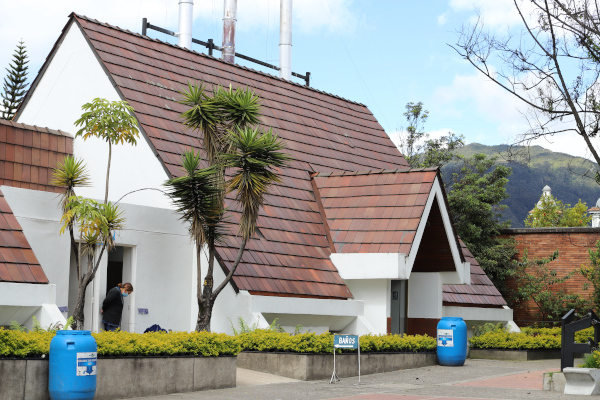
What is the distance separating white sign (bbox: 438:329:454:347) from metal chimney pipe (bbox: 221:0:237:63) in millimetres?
13909

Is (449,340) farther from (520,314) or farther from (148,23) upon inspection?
(148,23)

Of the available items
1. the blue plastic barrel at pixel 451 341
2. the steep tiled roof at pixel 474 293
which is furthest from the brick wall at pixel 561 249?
Result: the blue plastic barrel at pixel 451 341

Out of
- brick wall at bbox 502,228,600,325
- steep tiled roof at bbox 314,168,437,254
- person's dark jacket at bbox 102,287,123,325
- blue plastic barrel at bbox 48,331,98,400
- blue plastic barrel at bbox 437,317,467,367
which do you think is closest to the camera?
blue plastic barrel at bbox 48,331,98,400

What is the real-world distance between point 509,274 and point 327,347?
52.9 ft

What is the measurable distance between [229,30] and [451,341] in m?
14.9

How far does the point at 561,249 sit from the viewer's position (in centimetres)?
2961

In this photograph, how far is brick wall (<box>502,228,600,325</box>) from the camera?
2906cm

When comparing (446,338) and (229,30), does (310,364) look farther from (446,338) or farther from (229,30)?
(229,30)

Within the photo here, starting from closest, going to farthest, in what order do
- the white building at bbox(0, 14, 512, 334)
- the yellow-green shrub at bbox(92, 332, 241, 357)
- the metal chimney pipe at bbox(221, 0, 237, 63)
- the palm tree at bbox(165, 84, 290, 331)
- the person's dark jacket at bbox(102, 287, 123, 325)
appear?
the yellow-green shrub at bbox(92, 332, 241, 357) → the palm tree at bbox(165, 84, 290, 331) → the person's dark jacket at bbox(102, 287, 123, 325) → the white building at bbox(0, 14, 512, 334) → the metal chimney pipe at bbox(221, 0, 237, 63)

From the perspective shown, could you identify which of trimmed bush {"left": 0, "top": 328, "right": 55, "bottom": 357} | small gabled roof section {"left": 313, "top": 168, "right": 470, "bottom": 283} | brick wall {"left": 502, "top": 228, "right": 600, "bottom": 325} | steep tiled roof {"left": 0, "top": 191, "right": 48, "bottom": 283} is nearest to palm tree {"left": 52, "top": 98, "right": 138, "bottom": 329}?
steep tiled roof {"left": 0, "top": 191, "right": 48, "bottom": 283}

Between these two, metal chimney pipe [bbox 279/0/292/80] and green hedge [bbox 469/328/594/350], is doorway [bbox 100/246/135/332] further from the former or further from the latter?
metal chimney pipe [bbox 279/0/292/80]

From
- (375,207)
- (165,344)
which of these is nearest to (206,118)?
(165,344)

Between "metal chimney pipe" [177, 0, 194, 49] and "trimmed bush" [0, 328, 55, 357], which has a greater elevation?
"metal chimney pipe" [177, 0, 194, 49]

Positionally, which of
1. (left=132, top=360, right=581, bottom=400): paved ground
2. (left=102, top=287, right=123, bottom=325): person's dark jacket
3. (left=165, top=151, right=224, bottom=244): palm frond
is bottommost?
(left=132, top=360, right=581, bottom=400): paved ground
